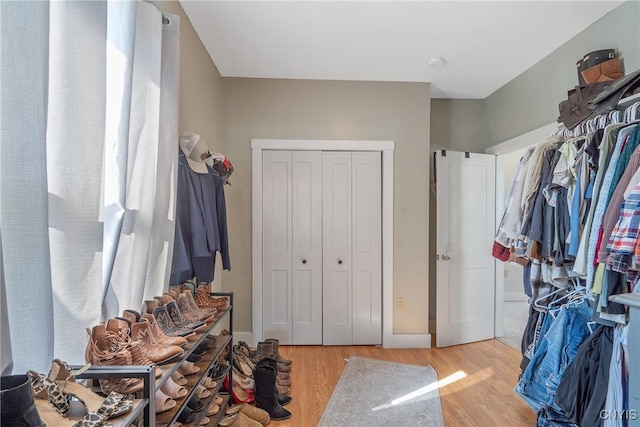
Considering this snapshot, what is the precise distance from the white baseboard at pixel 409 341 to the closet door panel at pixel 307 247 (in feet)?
2.39

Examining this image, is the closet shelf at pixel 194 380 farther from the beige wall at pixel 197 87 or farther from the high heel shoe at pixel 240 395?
the beige wall at pixel 197 87

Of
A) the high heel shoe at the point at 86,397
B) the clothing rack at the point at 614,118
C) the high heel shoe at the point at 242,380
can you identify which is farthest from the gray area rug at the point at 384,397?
the clothing rack at the point at 614,118

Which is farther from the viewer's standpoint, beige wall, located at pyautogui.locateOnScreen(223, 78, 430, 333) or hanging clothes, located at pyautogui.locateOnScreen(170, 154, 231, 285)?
beige wall, located at pyautogui.locateOnScreen(223, 78, 430, 333)

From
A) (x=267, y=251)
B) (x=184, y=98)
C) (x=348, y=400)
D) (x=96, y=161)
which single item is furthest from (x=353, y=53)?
(x=348, y=400)

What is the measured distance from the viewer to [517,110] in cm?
304

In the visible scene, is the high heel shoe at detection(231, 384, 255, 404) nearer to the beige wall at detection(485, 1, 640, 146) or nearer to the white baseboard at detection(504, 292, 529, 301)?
the beige wall at detection(485, 1, 640, 146)

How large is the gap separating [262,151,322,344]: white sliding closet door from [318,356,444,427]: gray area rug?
0.66 meters

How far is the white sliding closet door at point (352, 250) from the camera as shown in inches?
127

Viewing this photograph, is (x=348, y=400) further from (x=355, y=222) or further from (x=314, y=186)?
(x=314, y=186)

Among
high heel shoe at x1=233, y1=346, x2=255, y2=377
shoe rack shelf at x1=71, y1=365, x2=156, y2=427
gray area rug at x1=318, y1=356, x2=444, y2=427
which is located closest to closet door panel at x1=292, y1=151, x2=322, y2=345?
gray area rug at x1=318, y1=356, x2=444, y2=427

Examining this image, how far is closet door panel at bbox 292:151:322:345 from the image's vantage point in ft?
10.5

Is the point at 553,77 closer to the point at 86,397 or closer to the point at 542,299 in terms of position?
the point at 542,299

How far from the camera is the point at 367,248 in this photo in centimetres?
325

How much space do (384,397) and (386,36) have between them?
102 inches
